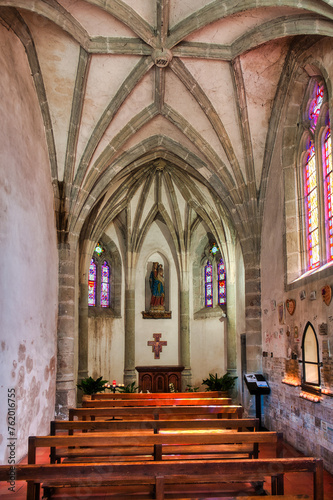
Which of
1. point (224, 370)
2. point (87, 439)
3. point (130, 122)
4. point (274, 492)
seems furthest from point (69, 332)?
point (224, 370)

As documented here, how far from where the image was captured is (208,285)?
2133 centimetres

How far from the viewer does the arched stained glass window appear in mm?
9634

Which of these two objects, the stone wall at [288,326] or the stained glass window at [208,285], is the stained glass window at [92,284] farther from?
the stone wall at [288,326]

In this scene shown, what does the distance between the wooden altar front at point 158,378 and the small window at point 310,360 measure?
27.3 feet

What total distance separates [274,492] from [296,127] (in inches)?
300

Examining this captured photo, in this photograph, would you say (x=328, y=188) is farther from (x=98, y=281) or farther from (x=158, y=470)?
(x=98, y=281)

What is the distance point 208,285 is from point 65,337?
10.2 m

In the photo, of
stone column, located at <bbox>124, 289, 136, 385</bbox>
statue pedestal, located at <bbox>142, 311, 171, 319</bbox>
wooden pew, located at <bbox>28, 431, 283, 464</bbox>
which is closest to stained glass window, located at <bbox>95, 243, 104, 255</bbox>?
stone column, located at <bbox>124, 289, 136, 385</bbox>

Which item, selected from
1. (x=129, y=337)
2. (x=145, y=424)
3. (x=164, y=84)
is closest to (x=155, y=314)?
(x=129, y=337)

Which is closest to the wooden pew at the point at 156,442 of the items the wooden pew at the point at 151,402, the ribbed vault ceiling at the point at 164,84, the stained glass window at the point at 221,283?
the wooden pew at the point at 151,402

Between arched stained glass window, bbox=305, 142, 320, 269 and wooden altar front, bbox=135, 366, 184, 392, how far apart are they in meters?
8.53

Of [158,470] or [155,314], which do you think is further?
[155,314]

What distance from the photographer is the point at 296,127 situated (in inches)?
420

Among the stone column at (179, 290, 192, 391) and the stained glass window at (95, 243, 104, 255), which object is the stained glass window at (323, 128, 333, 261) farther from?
the stained glass window at (95, 243, 104, 255)
